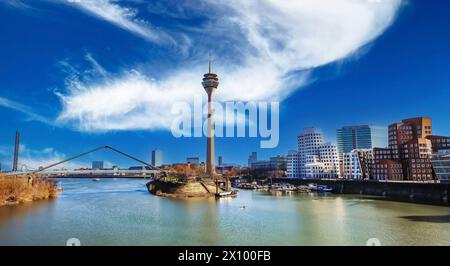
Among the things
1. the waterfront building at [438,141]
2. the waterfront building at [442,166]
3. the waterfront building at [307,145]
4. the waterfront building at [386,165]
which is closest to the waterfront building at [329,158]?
the waterfront building at [307,145]

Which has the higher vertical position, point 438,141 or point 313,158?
point 438,141

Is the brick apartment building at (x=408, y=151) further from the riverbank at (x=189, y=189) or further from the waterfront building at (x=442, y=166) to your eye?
the riverbank at (x=189, y=189)

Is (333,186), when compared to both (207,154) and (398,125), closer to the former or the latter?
(398,125)

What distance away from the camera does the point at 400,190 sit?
1264 cm

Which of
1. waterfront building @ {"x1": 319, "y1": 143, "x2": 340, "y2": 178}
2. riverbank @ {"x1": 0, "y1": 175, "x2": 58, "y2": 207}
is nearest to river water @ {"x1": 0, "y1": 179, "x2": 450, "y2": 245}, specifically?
riverbank @ {"x1": 0, "y1": 175, "x2": 58, "y2": 207}

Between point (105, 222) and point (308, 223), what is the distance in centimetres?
401

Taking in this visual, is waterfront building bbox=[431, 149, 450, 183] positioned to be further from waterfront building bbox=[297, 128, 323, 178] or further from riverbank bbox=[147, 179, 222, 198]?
waterfront building bbox=[297, 128, 323, 178]

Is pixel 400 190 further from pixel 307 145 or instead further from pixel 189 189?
pixel 307 145

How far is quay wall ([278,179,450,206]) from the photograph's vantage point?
10750 mm

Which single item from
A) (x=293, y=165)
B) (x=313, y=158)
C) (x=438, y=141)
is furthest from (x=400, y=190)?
(x=293, y=165)

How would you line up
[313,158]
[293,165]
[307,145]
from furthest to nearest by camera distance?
[307,145]
[293,165]
[313,158]

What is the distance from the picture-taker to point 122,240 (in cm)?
465

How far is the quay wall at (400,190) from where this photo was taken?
10.8m
